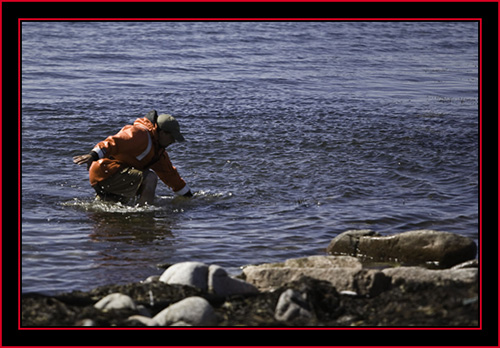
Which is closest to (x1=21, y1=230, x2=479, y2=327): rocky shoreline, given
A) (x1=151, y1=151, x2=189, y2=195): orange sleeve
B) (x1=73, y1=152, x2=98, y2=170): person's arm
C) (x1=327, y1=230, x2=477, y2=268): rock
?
(x1=327, y1=230, x2=477, y2=268): rock

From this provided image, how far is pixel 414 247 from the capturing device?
8.01m

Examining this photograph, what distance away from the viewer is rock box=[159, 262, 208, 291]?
6.54 meters

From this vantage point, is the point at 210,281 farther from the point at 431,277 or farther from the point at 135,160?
the point at 135,160

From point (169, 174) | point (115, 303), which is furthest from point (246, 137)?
point (115, 303)

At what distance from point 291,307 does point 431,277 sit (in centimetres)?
141

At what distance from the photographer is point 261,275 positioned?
276 inches

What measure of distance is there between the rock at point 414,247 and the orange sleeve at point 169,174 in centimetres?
304

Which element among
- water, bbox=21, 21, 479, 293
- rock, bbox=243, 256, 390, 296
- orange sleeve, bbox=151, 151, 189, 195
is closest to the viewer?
rock, bbox=243, 256, 390, 296

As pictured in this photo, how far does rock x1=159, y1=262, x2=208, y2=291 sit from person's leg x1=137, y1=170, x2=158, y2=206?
11.9 feet

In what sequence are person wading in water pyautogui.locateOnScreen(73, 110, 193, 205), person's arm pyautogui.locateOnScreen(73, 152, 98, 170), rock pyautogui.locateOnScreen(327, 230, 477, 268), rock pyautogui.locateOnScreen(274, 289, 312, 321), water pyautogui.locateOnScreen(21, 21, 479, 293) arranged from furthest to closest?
person wading in water pyautogui.locateOnScreen(73, 110, 193, 205), person's arm pyautogui.locateOnScreen(73, 152, 98, 170), water pyautogui.locateOnScreen(21, 21, 479, 293), rock pyautogui.locateOnScreen(327, 230, 477, 268), rock pyautogui.locateOnScreen(274, 289, 312, 321)

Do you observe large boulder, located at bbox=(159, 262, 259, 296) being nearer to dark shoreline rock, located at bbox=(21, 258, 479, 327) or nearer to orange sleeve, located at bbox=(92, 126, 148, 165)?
dark shoreline rock, located at bbox=(21, 258, 479, 327)
